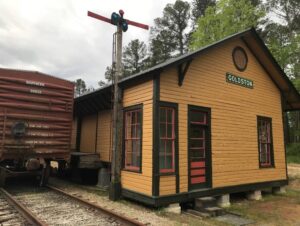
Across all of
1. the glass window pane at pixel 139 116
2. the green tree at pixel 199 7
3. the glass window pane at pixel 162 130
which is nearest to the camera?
the glass window pane at pixel 162 130

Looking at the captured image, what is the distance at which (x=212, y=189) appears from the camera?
9.50m

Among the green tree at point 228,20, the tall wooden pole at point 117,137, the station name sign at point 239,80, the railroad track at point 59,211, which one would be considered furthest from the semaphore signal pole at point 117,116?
the green tree at point 228,20

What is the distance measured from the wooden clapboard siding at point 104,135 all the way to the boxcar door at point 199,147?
3613 millimetres

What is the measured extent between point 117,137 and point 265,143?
6.67m

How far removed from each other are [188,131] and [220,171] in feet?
6.84

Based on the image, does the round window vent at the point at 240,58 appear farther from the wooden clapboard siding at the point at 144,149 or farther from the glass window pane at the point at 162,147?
the glass window pane at the point at 162,147

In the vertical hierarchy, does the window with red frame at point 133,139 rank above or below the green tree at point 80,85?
below

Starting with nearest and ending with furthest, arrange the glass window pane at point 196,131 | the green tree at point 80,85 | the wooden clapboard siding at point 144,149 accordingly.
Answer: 1. the wooden clapboard siding at point 144,149
2. the glass window pane at point 196,131
3. the green tree at point 80,85

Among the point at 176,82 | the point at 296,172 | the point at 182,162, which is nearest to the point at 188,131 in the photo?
the point at 182,162

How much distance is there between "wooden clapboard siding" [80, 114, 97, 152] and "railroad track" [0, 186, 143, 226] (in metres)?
3.64

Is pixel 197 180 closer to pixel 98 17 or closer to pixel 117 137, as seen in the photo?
pixel 117 137

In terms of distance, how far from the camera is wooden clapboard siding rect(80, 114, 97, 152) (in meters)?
13.2

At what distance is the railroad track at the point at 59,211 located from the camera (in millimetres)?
6508

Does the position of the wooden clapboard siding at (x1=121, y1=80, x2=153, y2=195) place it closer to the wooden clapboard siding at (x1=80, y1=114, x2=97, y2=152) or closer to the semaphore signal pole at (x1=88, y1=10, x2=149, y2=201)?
the semaphore signal pole at (x1=88, y1=10, x2=149, y2=201)
